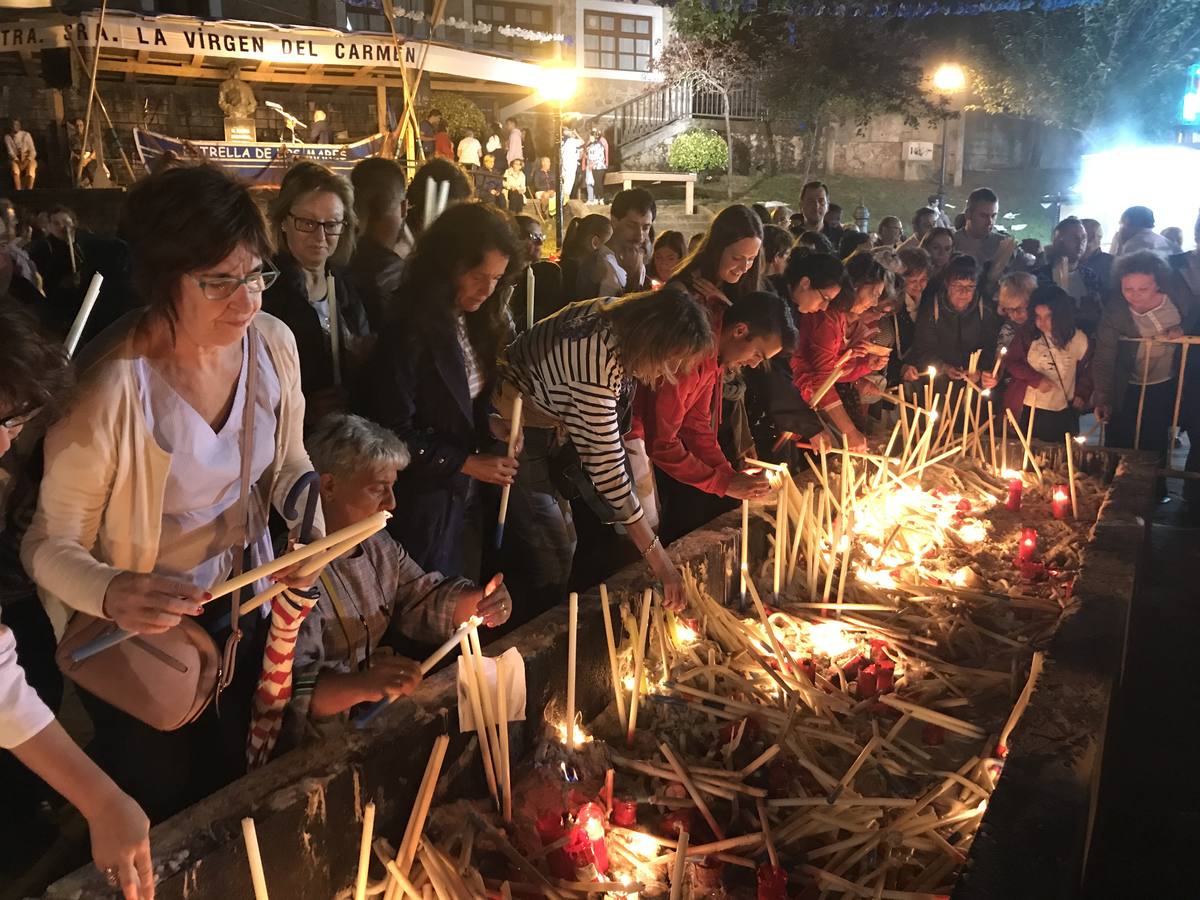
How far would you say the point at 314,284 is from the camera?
10.9 ft

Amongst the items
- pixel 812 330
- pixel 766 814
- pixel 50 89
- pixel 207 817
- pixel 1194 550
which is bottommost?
pixel 1194 550

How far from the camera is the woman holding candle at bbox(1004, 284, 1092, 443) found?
6219mm

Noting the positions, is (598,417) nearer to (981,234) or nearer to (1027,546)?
(1027,546)

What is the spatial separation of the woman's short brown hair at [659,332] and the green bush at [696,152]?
2191 centimetres

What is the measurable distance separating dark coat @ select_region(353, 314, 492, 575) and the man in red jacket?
0.79 meters

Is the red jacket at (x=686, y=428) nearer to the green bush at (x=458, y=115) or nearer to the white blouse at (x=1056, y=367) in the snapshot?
the white blouse at (x=1056, y=367)

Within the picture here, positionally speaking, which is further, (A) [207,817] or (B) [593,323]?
(B) [593,323]

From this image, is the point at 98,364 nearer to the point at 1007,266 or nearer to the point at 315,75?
the point at 1007,266

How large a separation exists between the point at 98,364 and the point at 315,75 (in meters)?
15.9

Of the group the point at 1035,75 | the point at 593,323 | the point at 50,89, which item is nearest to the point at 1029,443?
the point at 593,323

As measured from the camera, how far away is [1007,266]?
7922mm

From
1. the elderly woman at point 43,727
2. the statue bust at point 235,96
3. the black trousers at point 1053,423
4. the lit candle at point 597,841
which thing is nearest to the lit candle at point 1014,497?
the black trousers at point 1053,423

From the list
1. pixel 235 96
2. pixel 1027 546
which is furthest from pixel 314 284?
pixel 235 96

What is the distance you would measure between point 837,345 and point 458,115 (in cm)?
1539
